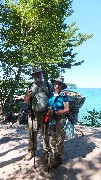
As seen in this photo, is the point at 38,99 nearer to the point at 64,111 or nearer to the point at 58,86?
the point at 58,86

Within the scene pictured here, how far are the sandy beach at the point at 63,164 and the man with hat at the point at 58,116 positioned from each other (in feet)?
1.37

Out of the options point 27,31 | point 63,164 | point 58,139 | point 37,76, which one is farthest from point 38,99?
point 27,31


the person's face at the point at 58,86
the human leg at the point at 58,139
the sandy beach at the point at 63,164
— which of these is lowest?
the sandy beach at the point at 63,164

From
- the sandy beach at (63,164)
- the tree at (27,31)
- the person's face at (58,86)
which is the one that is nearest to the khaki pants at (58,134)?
the sandy beach at (63,164)

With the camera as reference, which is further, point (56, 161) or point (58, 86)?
point (56, 161)

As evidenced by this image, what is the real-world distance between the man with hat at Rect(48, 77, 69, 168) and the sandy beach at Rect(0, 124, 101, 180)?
1.37 ft

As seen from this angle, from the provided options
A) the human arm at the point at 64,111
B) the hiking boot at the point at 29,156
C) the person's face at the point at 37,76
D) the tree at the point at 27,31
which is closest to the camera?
the human arm at the point at 64,111

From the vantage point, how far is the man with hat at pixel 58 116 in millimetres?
7668

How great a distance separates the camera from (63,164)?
27.2 feet

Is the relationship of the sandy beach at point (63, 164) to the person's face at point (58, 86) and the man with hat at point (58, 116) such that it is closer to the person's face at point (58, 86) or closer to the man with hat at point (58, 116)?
the man with hat at point (58, 116)

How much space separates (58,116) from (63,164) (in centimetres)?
149

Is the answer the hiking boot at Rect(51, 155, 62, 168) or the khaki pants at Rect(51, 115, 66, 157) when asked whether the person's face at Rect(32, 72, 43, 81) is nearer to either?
the khaki pants at Rect(51, 115, 66, 157)

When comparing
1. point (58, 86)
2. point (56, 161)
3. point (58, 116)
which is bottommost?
point (56, 161)

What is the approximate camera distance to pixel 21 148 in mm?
9914
